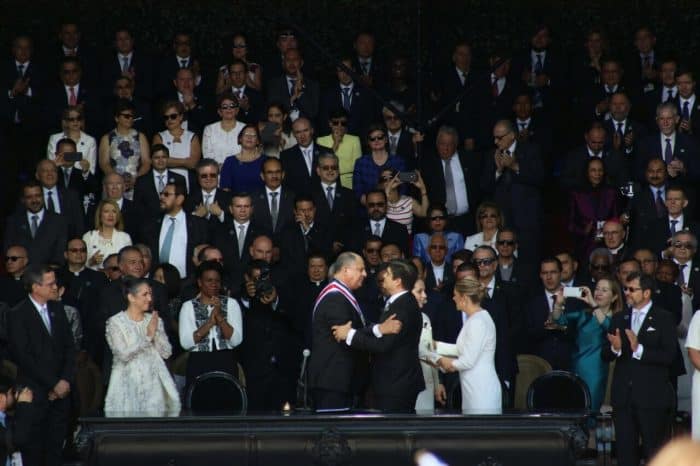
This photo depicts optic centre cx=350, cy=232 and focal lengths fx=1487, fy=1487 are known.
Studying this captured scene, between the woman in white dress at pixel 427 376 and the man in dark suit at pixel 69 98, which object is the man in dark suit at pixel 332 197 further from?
the man in dark suit at pixel 69 98

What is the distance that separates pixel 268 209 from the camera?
40.2 ft

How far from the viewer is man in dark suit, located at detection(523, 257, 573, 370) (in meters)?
10.8

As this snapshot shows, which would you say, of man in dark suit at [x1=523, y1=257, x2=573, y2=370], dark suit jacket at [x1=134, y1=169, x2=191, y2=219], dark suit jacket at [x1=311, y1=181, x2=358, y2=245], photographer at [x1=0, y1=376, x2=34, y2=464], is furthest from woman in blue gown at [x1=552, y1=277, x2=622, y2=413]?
photographer at [x1=0, y1=376, x2=34, y2=464]

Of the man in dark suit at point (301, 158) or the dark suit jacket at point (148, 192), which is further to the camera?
the man in dark suit at point (301, 158)

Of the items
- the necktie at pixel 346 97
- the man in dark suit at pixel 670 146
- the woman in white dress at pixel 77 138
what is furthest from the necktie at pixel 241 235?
the man in dark suit at pixel 670 146

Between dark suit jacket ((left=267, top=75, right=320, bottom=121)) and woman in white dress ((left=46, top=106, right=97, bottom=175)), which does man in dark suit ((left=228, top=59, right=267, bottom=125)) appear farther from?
woman in white dress ((left=46, top=106, right=97, bottom=175))

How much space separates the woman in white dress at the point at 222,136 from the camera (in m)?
13.0

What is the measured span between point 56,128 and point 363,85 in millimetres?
2887

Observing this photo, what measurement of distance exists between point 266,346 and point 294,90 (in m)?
3.87

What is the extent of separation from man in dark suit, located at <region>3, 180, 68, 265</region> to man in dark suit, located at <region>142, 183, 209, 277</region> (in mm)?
685

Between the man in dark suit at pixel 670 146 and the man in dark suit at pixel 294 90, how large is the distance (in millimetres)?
3089

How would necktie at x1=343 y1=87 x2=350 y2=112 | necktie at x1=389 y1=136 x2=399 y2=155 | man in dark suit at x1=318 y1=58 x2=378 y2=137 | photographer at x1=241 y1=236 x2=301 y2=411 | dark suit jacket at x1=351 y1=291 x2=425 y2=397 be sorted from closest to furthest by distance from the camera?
dark suit jacket at x1=351 y1=291 x2=425 y2=397
photographer at x1=241 y1=236 x2=301 y2=411
necktie at x1=389 y1=136 x2=399 y2=155
man in dark suit at x1=318 y1=58 x2=378 y2=137
necktie at x1=343 y1=87 x2=350 y2=112

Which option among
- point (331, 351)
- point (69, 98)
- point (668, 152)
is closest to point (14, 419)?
point (331, 351)

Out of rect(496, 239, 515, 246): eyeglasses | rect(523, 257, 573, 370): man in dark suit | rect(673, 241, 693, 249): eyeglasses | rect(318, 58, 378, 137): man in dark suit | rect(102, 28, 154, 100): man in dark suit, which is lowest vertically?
rect(523, 257, 573, 370): man in dark suit
